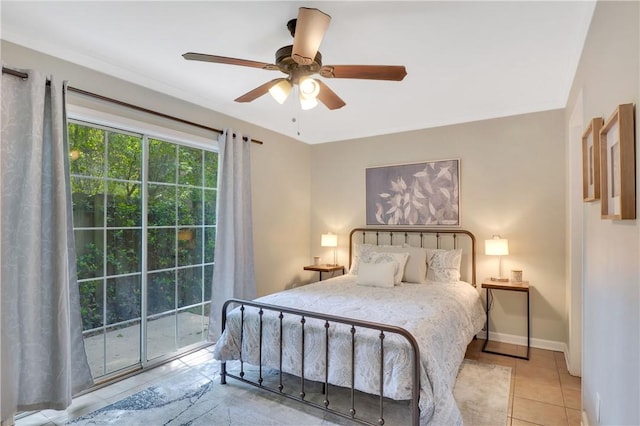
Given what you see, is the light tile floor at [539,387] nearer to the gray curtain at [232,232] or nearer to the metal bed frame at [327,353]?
the metal bed frame at [327,353]

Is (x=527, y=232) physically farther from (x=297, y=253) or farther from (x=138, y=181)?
(x=138, y=181)

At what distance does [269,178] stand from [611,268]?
363 centimetres

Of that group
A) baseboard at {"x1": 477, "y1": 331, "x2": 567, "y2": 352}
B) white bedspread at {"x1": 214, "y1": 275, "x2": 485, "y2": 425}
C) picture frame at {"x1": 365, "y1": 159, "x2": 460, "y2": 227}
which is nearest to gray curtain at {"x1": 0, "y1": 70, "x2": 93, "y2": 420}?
Result: white bedspread at {"x1": 214, "y1": 275, "x2": 485, "y2": 425}

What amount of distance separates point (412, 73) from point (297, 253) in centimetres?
297

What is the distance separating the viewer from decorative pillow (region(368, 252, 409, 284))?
365cm

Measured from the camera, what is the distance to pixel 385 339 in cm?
214

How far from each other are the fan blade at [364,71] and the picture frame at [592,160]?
3.35 ft

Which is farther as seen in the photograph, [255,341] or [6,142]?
[255,341]

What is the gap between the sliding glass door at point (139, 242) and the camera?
9.06 ft

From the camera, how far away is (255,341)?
2672 millimetres

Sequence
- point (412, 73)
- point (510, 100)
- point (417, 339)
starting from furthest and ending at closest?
point (510, 100) < point (412, 73) < point (417, 339)

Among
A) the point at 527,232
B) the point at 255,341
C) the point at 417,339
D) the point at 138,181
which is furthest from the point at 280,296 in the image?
the point at 527,232

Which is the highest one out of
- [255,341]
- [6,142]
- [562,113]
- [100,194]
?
[562,113]

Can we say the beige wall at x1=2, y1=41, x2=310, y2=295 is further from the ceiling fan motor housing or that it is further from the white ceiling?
the ceiling fan motor housing
